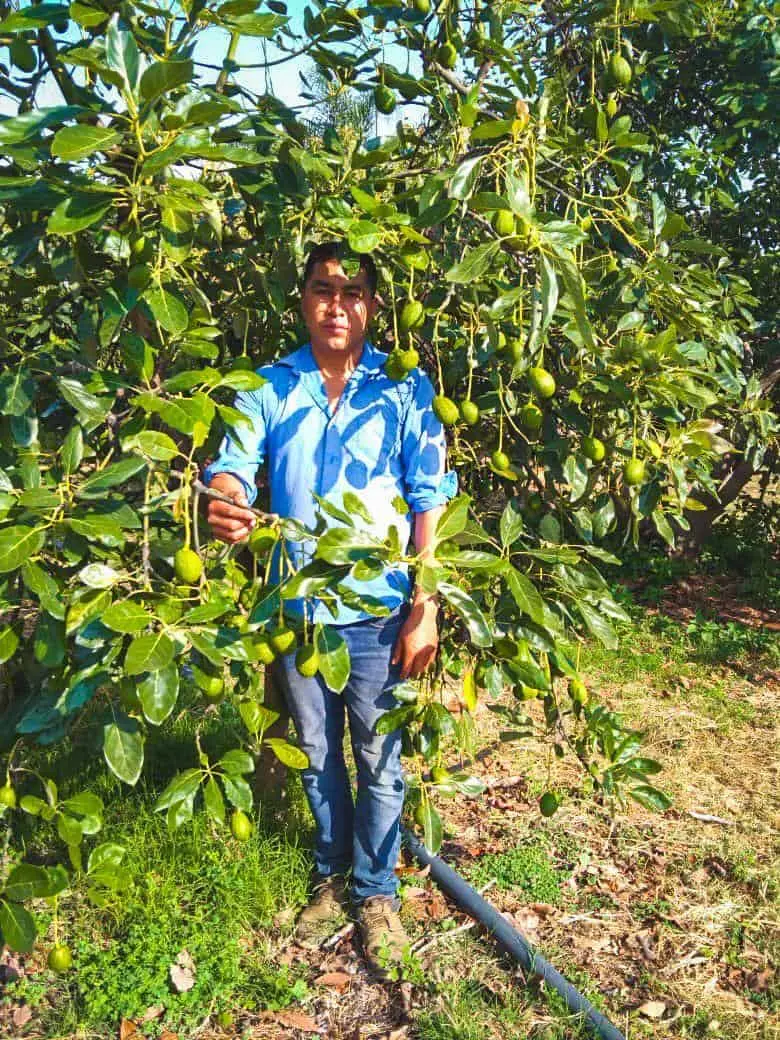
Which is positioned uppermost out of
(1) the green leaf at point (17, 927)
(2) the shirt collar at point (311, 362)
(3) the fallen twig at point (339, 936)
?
(2) the shirt collar at point (311, 362)

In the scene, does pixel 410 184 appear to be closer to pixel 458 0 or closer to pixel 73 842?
pixel 458 0

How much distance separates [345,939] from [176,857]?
539 mm

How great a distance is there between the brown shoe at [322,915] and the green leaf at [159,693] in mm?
1320

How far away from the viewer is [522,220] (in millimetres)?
1624

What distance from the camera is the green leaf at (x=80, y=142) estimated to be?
143 cm

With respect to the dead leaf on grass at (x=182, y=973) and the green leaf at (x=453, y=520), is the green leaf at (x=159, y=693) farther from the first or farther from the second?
the dead leaf on grass at (x=182, y=973)

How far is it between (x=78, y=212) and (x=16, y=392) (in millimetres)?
439

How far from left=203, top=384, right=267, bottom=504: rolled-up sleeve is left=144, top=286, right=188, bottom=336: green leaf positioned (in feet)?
1.43

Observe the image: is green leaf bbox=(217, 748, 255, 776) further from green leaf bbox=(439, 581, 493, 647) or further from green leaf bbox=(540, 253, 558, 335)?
green leaf bbox=(540, 253, 558, 335)

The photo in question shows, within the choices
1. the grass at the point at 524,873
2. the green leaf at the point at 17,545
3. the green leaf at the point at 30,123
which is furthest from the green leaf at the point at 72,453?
the grass at the point at 524,873

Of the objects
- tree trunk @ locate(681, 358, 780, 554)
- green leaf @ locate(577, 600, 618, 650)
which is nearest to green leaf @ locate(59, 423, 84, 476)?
green leaf @ locate(577, 600, 618, 650)

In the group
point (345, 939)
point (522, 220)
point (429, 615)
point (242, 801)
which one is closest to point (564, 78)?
point (522, 220)

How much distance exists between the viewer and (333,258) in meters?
2.18

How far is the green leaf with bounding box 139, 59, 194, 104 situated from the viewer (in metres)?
1.40
